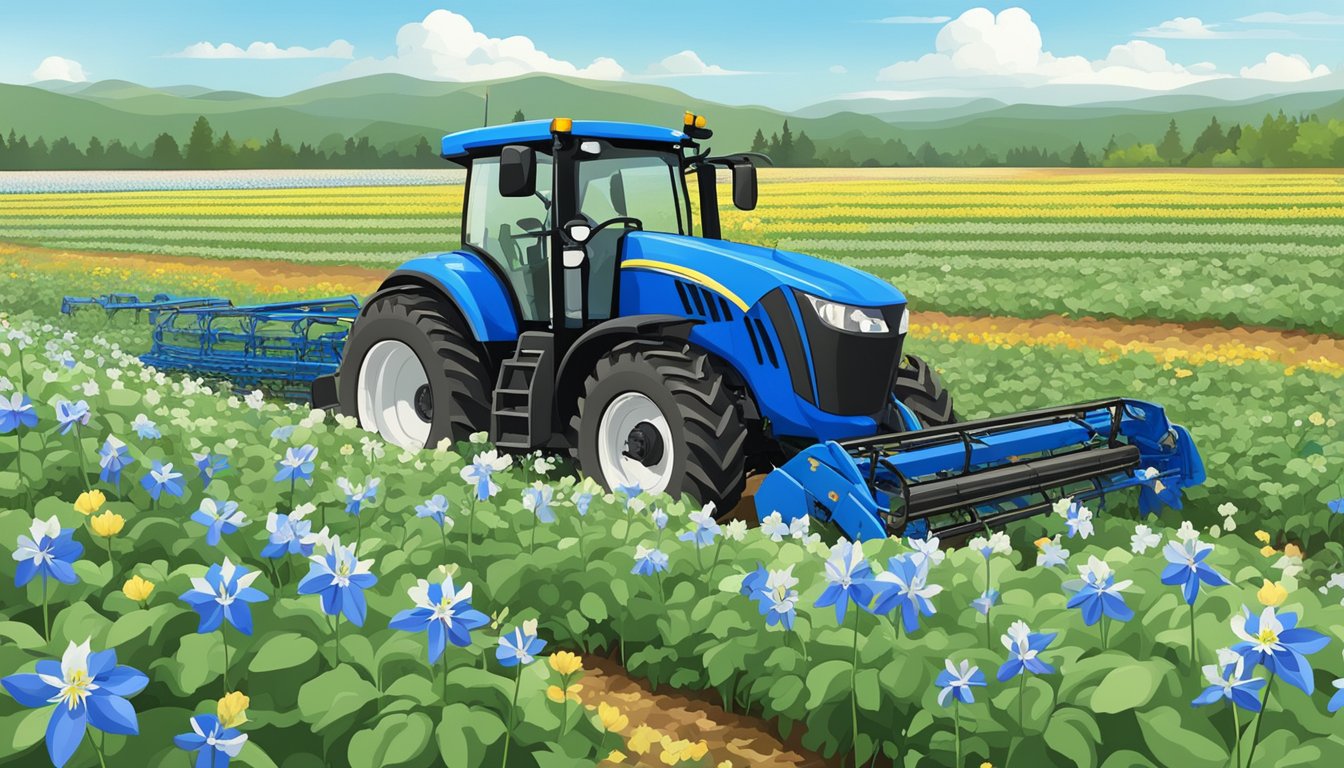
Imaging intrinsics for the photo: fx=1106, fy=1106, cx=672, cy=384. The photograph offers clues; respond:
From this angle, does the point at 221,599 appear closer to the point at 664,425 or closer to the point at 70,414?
A: the point at 70,414

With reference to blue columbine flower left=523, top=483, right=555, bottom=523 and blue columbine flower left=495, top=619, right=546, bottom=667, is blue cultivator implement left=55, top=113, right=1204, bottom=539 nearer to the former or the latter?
blue columbine flower left=523, top=483, right=555, bottom=523

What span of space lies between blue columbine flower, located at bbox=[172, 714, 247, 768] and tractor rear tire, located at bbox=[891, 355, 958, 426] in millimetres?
5291

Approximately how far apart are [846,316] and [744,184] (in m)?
1.65

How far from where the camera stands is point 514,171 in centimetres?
650

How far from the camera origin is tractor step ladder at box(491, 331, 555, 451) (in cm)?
701

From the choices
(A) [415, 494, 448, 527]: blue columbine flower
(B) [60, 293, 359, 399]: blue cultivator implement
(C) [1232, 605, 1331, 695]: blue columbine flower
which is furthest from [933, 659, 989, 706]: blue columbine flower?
(B) [60, 293, 359, 399]: blue cultivator implement

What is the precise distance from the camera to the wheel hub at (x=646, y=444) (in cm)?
649

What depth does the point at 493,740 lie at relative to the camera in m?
2.90

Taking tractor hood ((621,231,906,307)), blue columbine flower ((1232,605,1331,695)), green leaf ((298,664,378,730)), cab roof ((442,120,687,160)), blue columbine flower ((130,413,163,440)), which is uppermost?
cab roof ((442,120,687,160))

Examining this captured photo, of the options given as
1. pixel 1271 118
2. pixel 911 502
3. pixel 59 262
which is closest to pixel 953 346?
pixel 911 502

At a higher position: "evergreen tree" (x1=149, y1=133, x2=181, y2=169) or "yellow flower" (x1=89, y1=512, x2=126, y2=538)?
"evergreen tree" (x1=149, y1=133, x2=181, y2=169)

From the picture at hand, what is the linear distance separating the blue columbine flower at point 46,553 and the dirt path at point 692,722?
1704 millimetres

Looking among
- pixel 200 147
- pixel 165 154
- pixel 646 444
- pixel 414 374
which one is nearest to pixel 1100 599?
pixel 646 444

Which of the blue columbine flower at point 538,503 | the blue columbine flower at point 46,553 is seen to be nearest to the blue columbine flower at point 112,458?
the blue columbine flower at point 46,553
